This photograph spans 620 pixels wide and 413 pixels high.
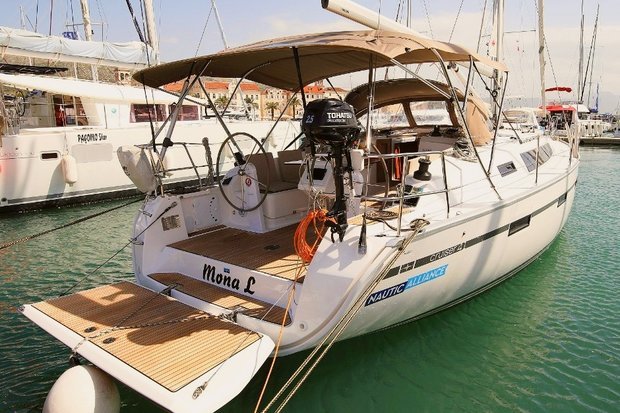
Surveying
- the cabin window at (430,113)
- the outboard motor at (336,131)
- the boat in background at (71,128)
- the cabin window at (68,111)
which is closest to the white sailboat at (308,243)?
Answer: the outboard motor at (336,131)

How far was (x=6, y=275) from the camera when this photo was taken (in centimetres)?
830

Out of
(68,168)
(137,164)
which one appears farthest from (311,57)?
(68,168)

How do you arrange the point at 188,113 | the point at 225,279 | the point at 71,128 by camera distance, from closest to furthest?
the point at 225,279 < the point at 71,128 < the point at 188,113

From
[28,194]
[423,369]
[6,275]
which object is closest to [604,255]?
[423,369]

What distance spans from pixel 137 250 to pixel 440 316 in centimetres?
382

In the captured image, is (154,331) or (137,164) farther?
(137,164)

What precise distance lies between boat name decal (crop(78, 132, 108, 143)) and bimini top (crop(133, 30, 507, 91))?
9218 millimetres

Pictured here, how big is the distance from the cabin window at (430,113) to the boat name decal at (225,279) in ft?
17.5

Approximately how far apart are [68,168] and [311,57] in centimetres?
1063

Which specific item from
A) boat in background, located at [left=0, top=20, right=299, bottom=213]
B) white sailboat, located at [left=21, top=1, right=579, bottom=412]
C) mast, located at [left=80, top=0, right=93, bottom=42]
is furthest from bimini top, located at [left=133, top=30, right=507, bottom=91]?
mast, located at [left=80, top=0, right=93, bottom=42]

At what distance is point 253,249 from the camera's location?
5637mm

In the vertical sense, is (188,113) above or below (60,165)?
above

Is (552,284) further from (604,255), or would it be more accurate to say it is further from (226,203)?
(226,203)

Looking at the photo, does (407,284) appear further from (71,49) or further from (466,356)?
(71,49)
